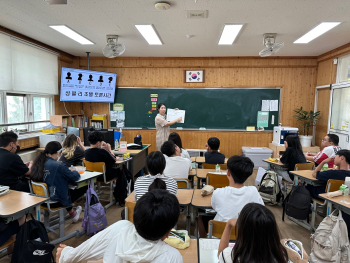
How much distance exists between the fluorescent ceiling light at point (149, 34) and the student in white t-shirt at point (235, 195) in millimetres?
3175

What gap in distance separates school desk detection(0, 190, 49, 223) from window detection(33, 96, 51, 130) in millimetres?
3504

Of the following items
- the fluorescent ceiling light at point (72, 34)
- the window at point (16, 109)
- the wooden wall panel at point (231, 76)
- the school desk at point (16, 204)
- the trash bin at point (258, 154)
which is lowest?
the trash bin at point (258, 154)

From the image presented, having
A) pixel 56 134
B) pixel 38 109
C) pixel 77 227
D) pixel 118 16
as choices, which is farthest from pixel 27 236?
pixel 38 109

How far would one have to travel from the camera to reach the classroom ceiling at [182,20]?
3125 mm

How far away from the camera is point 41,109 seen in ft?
18.0

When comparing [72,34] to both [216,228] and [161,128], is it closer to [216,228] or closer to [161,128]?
[161,128]

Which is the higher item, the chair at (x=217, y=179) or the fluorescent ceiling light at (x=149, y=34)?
the fluorescent ceiling light at (x=149, y=34)

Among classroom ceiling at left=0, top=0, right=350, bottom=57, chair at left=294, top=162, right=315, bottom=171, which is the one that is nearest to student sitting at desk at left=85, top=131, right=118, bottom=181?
classroom ceiling at left=0, top=0, right=350, bottom=57

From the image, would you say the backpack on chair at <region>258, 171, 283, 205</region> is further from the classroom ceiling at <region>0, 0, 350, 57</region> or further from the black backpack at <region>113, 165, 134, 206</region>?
the classroom ceiling at <region>0, 0, 350, 57</region>

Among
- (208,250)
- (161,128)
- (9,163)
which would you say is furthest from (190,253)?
(161,128)

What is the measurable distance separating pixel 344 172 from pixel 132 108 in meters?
5.17

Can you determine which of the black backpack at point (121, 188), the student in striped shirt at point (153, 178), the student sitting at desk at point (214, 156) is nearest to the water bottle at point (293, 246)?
the student in striped shirt at point (153, 178)

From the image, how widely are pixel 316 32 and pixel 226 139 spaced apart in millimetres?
3241

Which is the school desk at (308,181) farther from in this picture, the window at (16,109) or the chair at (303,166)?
the window at (16,109)
